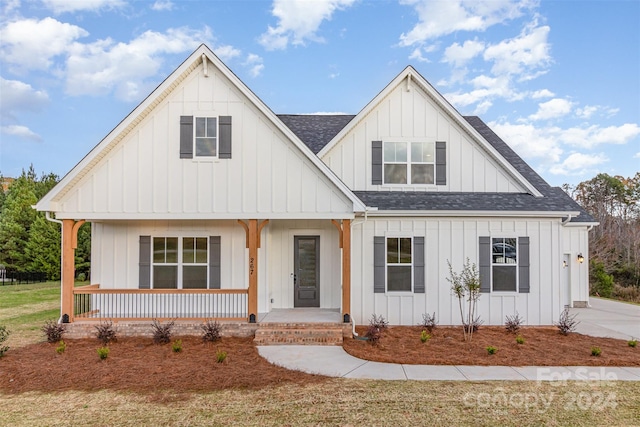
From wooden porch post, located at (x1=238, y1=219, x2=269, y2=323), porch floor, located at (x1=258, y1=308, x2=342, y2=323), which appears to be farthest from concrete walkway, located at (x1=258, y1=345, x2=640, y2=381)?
wooden porch post, located at (x1=238, y1=219, x2=269, y2=323)

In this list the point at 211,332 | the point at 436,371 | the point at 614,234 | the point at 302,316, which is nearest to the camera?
the point at 436,371

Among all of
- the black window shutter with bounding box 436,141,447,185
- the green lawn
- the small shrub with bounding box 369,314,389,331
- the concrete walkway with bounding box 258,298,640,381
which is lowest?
the green lawn

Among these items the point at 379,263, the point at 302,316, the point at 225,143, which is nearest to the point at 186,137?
the point at 225,143

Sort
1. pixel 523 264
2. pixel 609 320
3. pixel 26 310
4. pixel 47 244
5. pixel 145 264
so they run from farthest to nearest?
pixel 47 244, pixel 26 310, pixel 609 320, pixel 145 264, pixel 523 264

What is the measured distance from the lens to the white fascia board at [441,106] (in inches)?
459

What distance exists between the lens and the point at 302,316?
10.5 metres

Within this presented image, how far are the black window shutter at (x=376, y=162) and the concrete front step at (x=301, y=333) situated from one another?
4.63 metres

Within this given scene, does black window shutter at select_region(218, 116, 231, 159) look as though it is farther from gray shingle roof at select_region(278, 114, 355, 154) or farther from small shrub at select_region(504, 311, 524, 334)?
small shrub at select_region(504, 311, 524, 334)

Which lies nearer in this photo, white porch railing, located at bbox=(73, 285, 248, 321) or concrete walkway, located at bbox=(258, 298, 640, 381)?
concrete walkway, located at bbox=(258, 298, 640, 381)

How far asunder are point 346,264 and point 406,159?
4.14 metres

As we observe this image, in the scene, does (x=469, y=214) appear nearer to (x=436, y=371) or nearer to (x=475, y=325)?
(x=475, y=325)

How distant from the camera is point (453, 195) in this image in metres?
11.7

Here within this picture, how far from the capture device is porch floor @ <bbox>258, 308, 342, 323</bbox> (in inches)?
395

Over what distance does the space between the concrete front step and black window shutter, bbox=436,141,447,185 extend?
548cm
